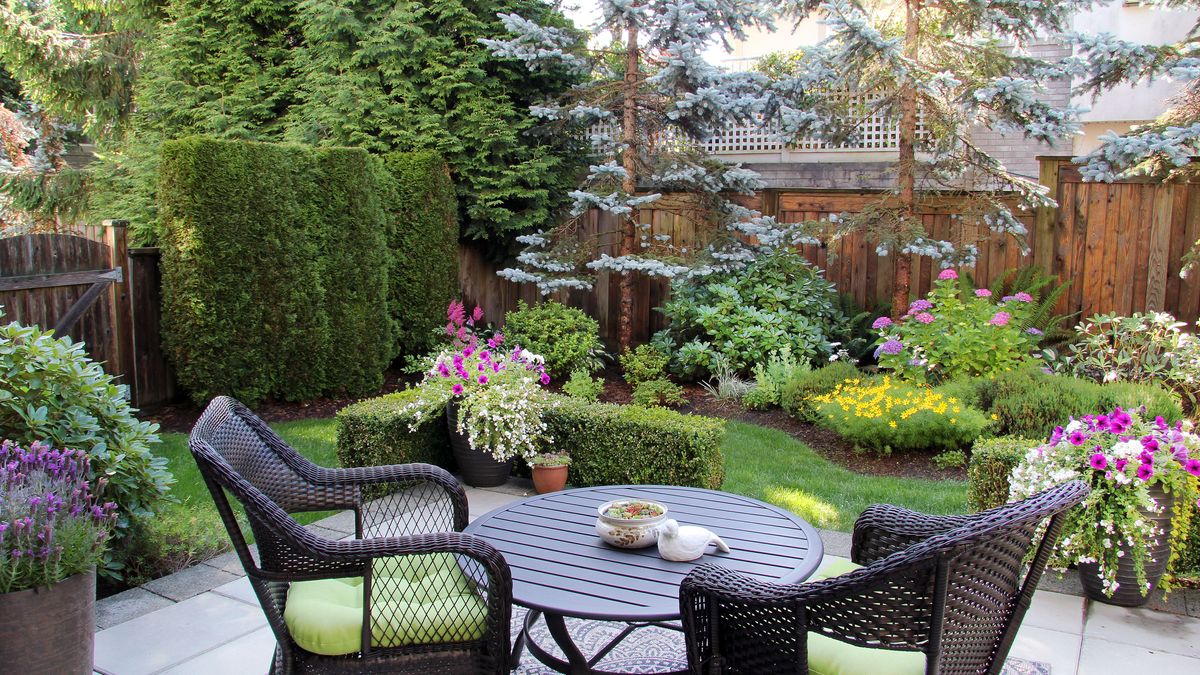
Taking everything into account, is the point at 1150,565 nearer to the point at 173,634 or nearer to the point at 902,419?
the point at 902,419

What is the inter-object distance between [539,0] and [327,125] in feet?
7.84

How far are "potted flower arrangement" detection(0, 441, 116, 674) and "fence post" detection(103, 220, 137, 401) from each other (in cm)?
396

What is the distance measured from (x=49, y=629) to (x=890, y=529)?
2.56 metres

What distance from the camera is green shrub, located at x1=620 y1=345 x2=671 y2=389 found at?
25.6 ft

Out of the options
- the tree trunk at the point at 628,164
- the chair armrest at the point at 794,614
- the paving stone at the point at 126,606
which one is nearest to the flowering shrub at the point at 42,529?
the paving stone at the point at 126,606

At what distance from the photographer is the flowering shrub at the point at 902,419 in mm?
5574

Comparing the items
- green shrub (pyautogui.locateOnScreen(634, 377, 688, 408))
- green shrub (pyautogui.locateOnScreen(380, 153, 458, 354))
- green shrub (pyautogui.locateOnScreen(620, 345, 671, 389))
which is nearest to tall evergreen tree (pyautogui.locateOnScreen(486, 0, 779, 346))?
green shrub (pyautogui.locateOnScreen(620, 345, 671, 389))

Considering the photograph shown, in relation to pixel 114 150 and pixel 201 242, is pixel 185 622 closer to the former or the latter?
pixel 201 242

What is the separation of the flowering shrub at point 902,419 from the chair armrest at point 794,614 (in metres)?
3.72

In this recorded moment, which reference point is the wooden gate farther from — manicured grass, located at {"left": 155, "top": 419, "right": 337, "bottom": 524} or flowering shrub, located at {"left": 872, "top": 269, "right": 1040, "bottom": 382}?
flowering shrub, located at {"left": 872, "top": 269, "right": 1040, "bottom": 382}

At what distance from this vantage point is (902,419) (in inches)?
223

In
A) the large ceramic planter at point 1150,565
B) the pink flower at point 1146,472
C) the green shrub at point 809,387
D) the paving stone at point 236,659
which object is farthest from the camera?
the green shrub at point 809,387

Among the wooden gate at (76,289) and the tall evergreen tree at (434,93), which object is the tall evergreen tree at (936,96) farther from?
the wooden gate at (76,289)

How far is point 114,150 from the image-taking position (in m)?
10.8
